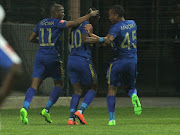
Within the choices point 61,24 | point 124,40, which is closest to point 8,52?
point 124,40

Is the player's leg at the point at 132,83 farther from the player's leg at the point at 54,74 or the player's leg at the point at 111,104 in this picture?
the player's leg at the point at 54,74

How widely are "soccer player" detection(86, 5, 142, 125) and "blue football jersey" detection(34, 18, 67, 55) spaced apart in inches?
26.2

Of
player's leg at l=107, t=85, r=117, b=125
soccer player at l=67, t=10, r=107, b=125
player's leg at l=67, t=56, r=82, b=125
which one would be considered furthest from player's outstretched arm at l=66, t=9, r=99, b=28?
player's leg at l=107, t=85, r=117, b=125

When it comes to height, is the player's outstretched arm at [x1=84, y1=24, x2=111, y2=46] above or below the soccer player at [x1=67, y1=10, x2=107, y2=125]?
above

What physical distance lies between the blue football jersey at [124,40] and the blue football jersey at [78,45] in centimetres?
46

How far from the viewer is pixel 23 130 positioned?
25.6 feet

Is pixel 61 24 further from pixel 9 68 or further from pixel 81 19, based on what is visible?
pixel 9 68

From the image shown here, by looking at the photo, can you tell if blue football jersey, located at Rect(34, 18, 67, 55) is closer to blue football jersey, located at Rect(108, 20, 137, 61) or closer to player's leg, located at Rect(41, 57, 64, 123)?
player's leg, located at Rect(41, 57, 64, 123)

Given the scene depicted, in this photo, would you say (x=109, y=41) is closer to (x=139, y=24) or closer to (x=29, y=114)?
(x=29, y=114)

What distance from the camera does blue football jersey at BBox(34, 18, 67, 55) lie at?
9023 millimetres

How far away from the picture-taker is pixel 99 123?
9.23 meters

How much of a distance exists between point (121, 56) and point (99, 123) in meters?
1.28

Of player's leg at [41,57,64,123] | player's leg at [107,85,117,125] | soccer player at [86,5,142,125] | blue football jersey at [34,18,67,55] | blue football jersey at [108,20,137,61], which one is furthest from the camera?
player's leg at [41,57,64,123]

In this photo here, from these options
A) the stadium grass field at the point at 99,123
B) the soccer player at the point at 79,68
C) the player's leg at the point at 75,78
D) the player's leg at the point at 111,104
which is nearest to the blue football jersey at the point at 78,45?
the soccer player at the point at 79,68
